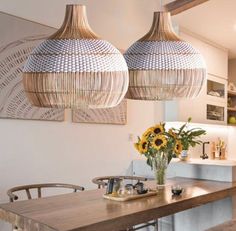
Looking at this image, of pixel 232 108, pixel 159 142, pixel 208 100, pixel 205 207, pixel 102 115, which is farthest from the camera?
pixel 232 108

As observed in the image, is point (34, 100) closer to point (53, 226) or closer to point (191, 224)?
point (53, 226)

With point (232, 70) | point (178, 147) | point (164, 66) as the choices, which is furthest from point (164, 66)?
point (232, 70)

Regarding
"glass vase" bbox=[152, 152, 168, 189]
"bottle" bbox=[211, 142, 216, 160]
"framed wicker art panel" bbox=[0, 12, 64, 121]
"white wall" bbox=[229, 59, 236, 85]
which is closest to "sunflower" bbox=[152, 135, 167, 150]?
Result: "glass vase" bbox=[152, 152, 168, 189]

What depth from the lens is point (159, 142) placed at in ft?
7.97

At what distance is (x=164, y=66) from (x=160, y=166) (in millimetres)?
826

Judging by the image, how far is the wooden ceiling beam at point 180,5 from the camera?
3743mm

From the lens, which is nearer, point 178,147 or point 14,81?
point 178,147

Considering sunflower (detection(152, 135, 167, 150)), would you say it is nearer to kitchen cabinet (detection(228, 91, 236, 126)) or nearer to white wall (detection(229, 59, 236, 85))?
kitchen cabinet (detection(228, 91, 236, 126))

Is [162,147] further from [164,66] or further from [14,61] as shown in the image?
[14,61]

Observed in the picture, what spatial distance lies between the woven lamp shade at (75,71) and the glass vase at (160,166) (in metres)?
0.90

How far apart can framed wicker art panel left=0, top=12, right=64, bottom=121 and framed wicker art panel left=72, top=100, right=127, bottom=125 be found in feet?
1.55

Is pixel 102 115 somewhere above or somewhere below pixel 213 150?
above

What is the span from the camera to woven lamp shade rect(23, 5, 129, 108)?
64.1 inches

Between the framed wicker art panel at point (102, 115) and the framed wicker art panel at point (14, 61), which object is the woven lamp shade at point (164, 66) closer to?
the framed wicker art panel at point (14, 61)
